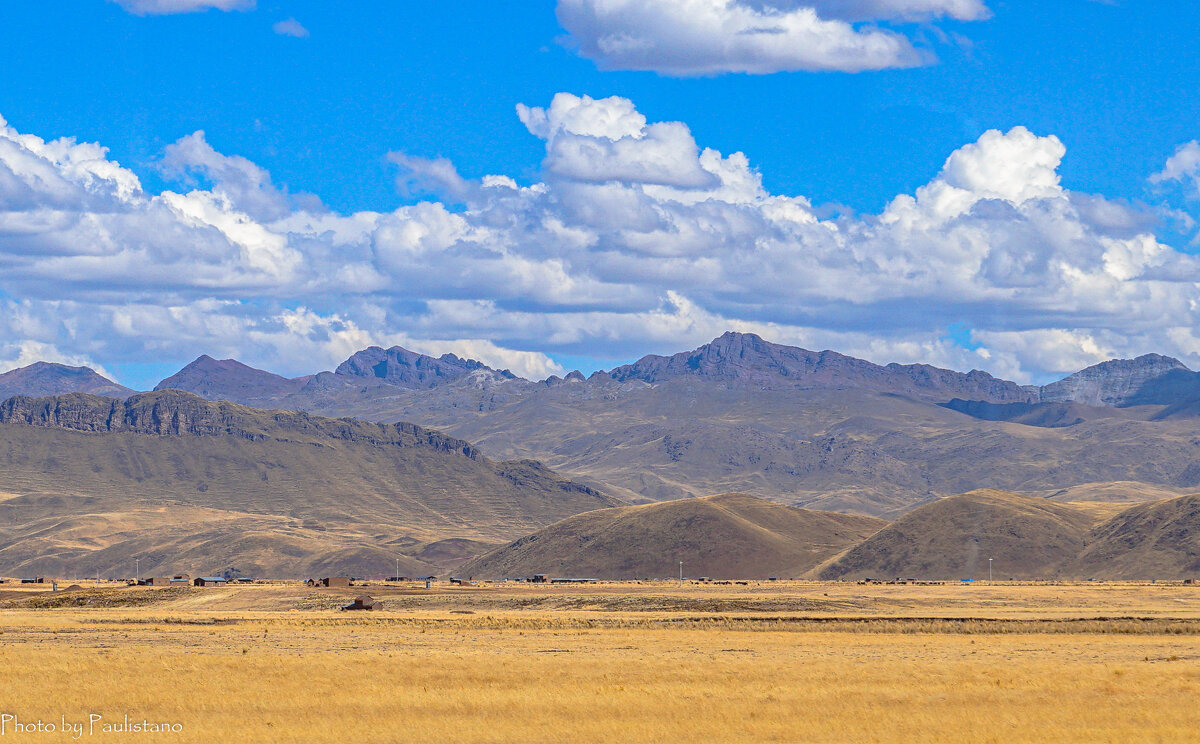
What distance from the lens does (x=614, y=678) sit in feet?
187

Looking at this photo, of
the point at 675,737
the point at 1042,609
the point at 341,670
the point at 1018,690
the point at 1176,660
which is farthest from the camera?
the point at 1042,609

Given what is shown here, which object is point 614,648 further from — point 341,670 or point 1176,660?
point 1176,660

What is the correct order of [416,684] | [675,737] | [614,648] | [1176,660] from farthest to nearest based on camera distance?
[614,648], [1176,660], [416,684], [675,737]

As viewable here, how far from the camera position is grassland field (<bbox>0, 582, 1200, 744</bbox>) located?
4434cm

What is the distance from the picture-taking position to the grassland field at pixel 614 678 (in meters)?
44.3

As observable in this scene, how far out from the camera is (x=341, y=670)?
5953 centimetres

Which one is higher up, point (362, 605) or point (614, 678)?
point (614, 678)

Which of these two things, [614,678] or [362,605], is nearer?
[614,678]

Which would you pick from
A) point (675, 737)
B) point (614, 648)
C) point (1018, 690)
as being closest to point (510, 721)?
point (675, 737)

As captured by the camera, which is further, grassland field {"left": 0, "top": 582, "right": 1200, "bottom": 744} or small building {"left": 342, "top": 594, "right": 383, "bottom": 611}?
small building {"left": 342, "top": 594, "right": 383, "bottom": 611}

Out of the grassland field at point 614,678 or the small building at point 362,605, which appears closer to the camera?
the grassland field at point 614,678

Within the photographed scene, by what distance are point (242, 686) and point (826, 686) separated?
2329 centimetres

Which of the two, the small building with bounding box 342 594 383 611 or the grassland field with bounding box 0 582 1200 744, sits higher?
the grassland field with bounding box 0 582 1200 744

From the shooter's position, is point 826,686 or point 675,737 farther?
point 826,686
